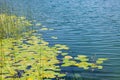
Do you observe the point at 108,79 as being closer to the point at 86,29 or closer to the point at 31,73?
the point at 31,73

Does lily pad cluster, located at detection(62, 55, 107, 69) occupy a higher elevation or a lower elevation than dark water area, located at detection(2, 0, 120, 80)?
lower

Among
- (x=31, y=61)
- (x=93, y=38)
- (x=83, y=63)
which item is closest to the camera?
(x=31, y=61)

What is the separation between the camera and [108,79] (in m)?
8.56

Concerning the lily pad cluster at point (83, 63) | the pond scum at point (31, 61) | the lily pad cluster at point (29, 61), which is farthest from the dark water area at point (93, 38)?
the lily pad cluster at point (29, 61)

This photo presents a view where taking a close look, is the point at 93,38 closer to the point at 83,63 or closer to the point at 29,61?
the point at 83,63

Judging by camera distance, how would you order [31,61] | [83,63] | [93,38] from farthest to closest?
1. [93,38]
2. [83,63]
3. [31,61]

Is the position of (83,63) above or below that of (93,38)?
below

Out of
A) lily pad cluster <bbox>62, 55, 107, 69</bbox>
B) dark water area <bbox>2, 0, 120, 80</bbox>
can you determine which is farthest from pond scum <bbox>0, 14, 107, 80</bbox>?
dark water area <bbox>2, 0, 120, 80</bbox>

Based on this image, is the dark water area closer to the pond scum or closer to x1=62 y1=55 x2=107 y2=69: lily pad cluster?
x1=62 y1=55 x2=107 y2=69: lily pad cluster

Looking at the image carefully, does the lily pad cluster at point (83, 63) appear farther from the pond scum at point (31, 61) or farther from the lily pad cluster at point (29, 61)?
the lily pad cluster at point (29, 61)

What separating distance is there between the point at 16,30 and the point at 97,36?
4240 mm

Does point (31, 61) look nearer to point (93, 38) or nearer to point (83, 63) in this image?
point (83, 63)

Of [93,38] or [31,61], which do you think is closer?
[31,61]

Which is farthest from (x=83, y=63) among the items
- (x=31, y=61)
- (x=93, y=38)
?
(x=93, y=38)
